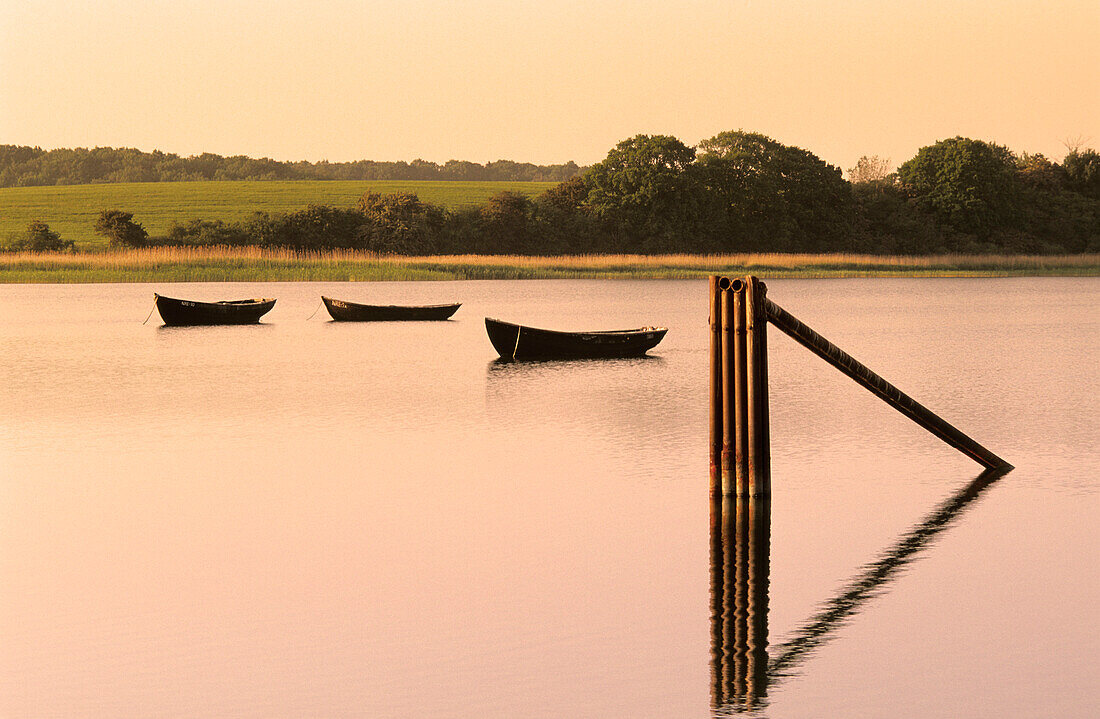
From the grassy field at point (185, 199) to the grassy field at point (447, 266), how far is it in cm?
4566

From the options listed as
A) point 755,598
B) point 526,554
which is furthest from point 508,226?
point 755,598

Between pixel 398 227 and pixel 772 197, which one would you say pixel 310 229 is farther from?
pixel 772 197

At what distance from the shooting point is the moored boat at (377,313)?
5581cm

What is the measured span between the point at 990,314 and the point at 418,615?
5095cm

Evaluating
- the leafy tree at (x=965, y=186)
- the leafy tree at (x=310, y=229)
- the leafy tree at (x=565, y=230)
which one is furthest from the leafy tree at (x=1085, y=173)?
the leafy tree at (x=310, y=229)

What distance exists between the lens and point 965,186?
128 m

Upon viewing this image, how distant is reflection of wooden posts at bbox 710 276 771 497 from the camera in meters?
15.6

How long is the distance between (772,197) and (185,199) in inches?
2741

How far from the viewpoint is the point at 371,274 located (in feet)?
270

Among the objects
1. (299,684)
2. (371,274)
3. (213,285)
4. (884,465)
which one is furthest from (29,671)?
(213,285)

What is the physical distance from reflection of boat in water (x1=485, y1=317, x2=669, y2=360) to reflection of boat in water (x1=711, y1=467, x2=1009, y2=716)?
1912cm

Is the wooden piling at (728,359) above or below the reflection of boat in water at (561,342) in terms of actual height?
above

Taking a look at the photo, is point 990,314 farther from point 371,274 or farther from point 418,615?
point 418,615

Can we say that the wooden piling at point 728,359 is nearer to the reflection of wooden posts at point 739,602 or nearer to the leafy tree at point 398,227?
the reflection of wooden posts at point 739,602
